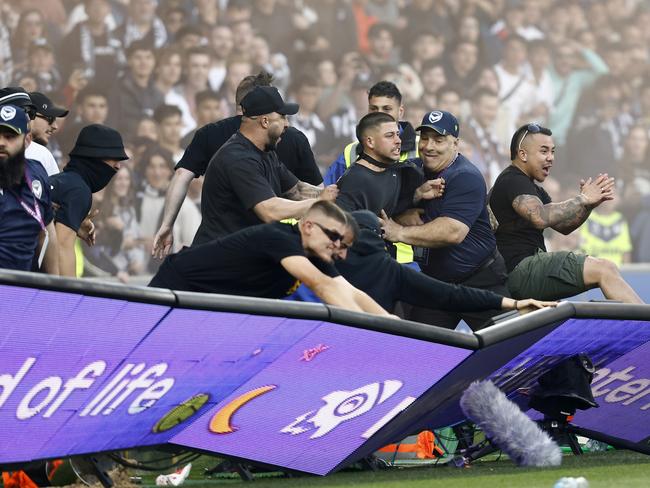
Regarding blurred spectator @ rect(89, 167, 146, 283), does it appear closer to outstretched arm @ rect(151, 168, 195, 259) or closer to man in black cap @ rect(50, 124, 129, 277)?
outstretched arm @ rect(151, 168, 195, 259)

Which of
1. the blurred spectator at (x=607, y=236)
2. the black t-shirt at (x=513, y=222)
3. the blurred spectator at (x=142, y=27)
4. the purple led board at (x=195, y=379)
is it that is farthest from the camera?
the blurred spectator at (x=607, y=236)

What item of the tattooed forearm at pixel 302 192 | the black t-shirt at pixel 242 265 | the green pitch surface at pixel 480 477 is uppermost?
the tattooed forearm at pixel 302 192

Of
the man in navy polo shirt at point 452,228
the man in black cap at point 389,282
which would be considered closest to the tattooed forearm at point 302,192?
the man in navy polo shirt at point 452,228

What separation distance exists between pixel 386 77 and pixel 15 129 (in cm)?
875

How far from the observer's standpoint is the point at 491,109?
15.0 m

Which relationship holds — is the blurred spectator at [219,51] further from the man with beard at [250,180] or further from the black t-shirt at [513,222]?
the man with beard at [250,180]

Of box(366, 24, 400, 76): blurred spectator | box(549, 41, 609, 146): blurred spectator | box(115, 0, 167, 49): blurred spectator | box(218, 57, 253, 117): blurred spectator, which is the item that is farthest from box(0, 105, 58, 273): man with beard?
box(549, 41, 609, 146): blurred spectator

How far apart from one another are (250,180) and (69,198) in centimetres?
90

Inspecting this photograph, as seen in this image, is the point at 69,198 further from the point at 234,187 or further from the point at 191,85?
the point at 191,85

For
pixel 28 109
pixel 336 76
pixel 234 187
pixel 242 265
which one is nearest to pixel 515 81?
pixel 336 76

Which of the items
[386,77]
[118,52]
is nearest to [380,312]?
[118,52]

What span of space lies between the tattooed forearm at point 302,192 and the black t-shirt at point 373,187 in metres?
0.25

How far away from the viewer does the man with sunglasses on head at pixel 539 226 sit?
25.0 ft

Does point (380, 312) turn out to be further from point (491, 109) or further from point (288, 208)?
point (491, 109)
